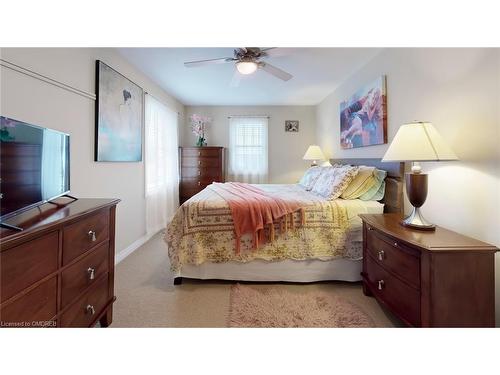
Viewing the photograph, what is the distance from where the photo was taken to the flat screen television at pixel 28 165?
2.94ft

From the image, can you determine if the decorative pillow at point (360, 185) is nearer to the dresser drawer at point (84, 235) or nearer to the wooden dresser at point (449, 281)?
the wooden dresser at point (449, 281)

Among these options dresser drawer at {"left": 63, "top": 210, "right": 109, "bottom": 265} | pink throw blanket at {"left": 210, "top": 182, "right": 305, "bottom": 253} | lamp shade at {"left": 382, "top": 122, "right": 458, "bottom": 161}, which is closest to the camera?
dresser drawer at {"left": 63, "top": 210, "right": 109, "bottom": 265}

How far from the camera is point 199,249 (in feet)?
6.74

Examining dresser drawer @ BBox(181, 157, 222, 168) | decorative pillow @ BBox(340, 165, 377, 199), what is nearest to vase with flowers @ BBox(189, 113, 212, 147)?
dresser drawer @ BBox(181, 157, 222, 168)

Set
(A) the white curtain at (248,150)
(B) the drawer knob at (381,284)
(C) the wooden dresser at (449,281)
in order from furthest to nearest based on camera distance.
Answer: (A) the white curtain at (248,150) → (B) the drawer knob at (381,284) → (C) the wooden dresser at (449,281)

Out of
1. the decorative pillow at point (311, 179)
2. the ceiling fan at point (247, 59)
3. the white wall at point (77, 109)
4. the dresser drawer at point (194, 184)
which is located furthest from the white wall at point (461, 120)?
the dresser drawer at point (194, 184)

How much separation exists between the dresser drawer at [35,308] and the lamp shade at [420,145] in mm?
2015

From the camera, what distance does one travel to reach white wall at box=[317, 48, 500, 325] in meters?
1.30

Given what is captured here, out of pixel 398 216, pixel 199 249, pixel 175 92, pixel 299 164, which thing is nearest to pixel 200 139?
pixel 175 92

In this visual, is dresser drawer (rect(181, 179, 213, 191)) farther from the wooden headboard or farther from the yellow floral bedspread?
the wooden headboard

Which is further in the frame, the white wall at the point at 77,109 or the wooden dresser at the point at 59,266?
the white wall at the point at 77,109

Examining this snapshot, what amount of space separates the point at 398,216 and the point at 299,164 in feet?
11.4

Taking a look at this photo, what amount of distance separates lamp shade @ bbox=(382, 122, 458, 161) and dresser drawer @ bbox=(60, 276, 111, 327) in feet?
6.70
